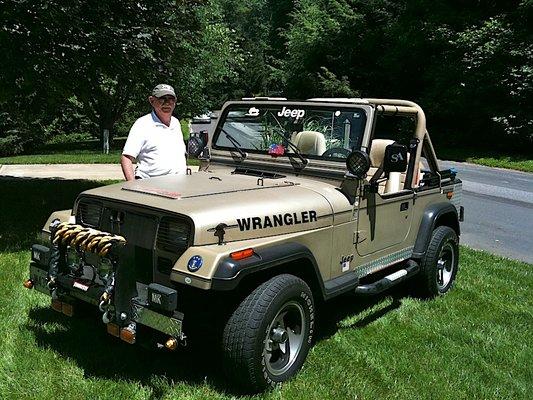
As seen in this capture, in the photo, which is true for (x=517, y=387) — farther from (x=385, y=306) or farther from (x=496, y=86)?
(x=496, y=86)

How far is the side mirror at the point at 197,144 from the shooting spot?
5.48m

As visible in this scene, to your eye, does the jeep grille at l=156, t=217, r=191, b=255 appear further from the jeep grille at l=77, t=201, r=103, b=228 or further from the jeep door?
the jeep door

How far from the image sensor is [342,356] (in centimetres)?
432

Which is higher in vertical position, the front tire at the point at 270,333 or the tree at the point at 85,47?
the tree at the point at 85,47

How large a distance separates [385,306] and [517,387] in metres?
1.59

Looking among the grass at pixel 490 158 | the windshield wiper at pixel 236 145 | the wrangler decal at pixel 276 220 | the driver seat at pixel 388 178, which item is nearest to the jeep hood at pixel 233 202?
the wrangler decal at pixel 276 220

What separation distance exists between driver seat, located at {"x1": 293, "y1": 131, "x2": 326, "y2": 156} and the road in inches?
178

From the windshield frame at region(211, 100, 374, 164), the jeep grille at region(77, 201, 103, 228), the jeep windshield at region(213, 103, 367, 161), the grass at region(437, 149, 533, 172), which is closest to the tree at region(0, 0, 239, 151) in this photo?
the windshield frame at region(211, 100, 374, 164)

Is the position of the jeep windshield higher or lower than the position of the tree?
lower

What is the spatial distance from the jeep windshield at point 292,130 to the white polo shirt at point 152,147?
0.41 meters

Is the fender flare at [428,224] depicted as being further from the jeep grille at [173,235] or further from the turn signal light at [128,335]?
the turn signal light at [128,335]

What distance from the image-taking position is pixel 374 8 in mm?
31000

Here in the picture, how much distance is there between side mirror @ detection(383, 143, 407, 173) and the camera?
4392mm

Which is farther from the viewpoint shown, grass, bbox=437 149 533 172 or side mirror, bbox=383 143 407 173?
grass, bbox=437 149 533 172
